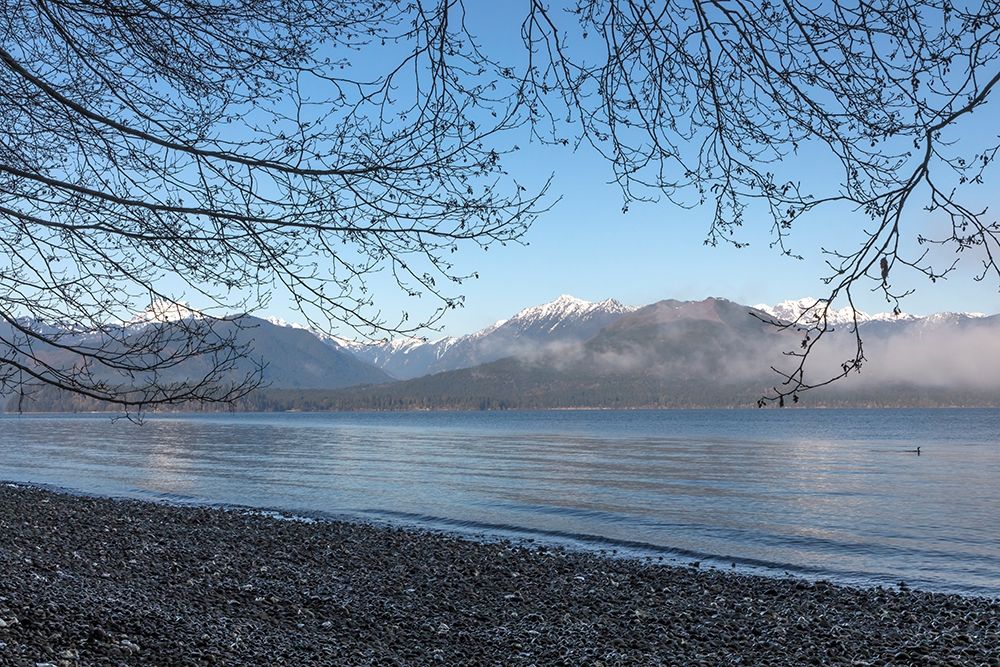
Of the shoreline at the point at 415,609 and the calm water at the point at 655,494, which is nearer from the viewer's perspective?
the shoreline at the point at 415,609

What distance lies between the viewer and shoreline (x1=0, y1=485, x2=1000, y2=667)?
9023mm

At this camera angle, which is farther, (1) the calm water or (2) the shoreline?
(1) the calm water

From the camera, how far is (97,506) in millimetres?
26016

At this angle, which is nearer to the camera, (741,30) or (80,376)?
(741,30)

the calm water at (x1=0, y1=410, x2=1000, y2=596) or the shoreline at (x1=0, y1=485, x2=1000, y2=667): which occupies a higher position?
the shoreline at (x1=0, y1=485, x2=1000, y2=667)

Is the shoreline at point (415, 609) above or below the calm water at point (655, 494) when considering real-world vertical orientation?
above

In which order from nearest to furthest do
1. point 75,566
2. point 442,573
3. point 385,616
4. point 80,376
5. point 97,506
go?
point 80,376 → point 385,616 → point 75,566 → point 442,573 → point 97,506

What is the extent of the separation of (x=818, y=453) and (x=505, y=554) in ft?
182

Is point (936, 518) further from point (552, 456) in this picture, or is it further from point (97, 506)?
point (552, 456)

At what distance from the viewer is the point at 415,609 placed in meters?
13.0

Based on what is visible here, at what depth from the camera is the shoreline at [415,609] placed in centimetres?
902

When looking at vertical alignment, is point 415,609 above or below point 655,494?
above

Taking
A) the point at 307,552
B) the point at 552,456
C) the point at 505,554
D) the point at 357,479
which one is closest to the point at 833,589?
the point at 505,554

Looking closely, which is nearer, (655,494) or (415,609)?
(415,609)
